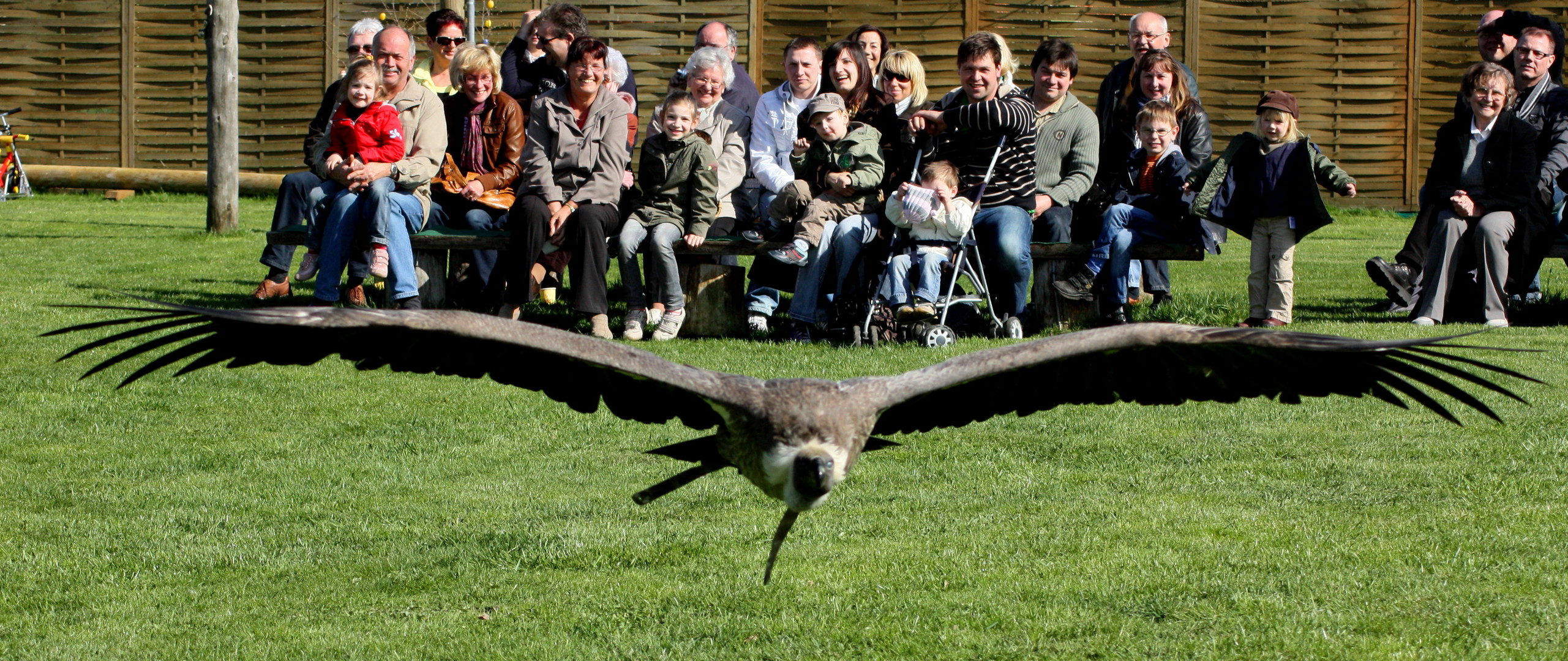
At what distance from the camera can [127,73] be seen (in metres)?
18.0

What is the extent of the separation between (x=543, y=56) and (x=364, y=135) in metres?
1.74

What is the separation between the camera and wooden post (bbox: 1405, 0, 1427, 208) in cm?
1645

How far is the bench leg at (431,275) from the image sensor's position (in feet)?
31.7

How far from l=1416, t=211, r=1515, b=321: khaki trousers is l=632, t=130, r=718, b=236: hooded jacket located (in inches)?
179

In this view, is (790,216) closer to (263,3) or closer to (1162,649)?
(1162,649)

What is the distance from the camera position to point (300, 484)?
612 centimetres

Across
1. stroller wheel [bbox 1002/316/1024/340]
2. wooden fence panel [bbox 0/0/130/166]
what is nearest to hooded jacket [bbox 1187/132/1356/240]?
stroller wheel [bbox 1002/316/1024/340]

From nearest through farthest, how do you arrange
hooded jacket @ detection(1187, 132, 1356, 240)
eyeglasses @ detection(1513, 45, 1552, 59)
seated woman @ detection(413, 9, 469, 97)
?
hooded jacket @ detection(1187, 132, 1356, 240) → eyeglasses @ detection(1513, 45, 1552, 59) → seated woman @ detection(413, 9, 469, 97)

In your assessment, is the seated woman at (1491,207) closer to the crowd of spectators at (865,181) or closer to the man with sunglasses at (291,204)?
the crowd of spectators at (865,181)

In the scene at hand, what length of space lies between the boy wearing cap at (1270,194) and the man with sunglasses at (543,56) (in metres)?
4.03

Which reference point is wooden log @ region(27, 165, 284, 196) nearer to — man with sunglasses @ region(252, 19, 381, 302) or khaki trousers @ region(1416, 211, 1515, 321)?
man with sunglasses @ region(252, 19, 381, 302)

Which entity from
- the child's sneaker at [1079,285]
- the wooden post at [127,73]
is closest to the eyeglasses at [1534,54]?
the child's sneaker at [1079,285]

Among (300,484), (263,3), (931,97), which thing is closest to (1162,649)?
(300,484)

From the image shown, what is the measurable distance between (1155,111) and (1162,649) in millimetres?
5609
